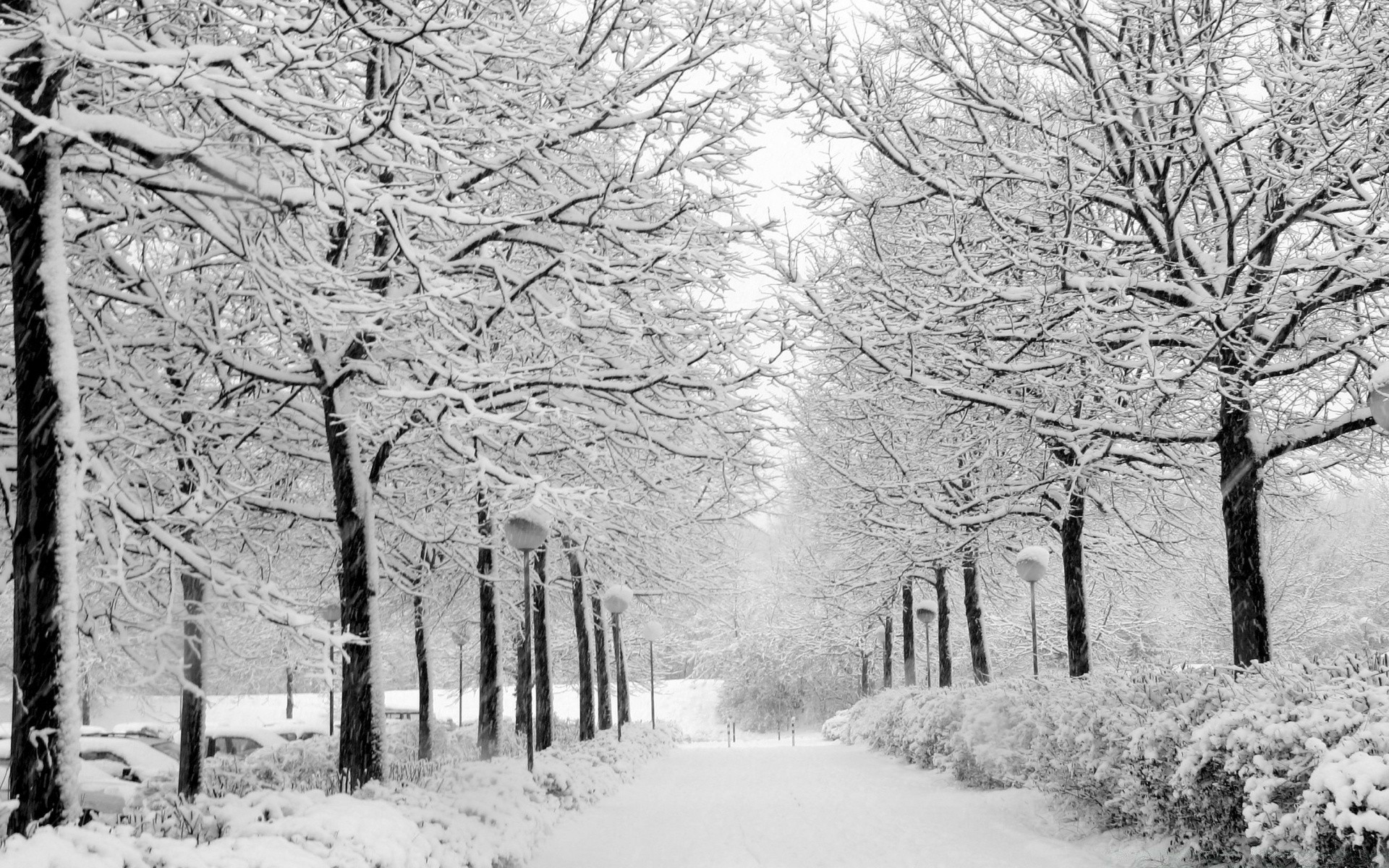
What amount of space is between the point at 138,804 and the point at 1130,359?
9942 mm

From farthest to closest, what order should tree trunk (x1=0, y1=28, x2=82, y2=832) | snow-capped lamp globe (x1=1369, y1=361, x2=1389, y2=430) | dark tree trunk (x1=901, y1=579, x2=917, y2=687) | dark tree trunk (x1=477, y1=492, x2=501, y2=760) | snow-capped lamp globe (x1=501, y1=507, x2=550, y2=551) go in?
dark tree trunk (x1=901, y1=579, x2=917, y2=687) → dark tree trunk (x1=477, y1=492, x2=501, y2=760) → snow-capped lamp globe (x1=501, y1=507, x2=550, y2=551) → snow-capped lamp globe (x1=1369, y1=361, x2=1389, y2=430) → tree trunk (x1=0, y1=28, x2=82, y2=832)

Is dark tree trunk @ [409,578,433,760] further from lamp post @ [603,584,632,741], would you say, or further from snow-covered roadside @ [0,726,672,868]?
snow-covered roadside @ [0,726,672,868]

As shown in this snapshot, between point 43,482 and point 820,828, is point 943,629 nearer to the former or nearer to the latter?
point 820,828

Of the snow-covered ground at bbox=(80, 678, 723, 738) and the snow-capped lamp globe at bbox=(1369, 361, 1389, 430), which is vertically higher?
the snow-capped lamp globe at bbox=(1369, 361, 1389, 430)

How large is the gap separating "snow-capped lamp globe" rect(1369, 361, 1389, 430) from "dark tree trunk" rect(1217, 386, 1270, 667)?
1.98 metres

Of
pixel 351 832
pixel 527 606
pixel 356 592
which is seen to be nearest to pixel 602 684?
pixel 527 606

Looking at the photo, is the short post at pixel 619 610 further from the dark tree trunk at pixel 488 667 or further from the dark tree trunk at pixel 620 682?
the dark tree trunk at pixel 488 667

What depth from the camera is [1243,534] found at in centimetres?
931

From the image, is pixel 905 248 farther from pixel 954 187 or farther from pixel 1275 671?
pixel 1275 671

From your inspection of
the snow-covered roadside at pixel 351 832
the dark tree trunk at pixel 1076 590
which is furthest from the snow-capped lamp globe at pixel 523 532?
the dark tree trunk at pixel 1076 590

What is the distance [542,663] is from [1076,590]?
932 cm

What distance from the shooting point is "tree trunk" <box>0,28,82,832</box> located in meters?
4.75

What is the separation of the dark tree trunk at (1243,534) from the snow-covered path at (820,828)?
263cm

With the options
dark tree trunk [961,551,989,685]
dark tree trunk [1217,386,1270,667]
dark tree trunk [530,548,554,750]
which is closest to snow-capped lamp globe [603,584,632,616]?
dark tree trunk [530,548,554,750]
